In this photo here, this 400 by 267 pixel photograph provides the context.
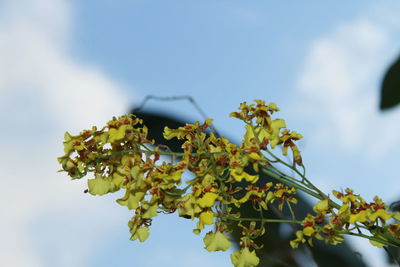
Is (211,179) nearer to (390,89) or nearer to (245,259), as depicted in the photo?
(245,259)

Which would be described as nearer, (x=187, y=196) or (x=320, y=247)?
(x=187, y=196)

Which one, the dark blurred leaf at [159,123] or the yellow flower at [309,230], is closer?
the yellow flower at [309,230]

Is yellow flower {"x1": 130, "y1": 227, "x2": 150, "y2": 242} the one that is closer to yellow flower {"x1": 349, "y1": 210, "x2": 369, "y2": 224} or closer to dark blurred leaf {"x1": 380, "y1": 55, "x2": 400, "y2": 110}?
yellow flower {"x1": 349, "y1": 210, "x2": 369, "y2": 224}

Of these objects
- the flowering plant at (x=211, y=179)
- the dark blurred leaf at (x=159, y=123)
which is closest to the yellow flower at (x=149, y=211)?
the flowering plant at (x=211, y=179)

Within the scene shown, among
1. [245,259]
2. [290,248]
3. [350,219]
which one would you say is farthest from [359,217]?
[290,248]

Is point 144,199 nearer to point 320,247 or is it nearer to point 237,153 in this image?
point 237,153

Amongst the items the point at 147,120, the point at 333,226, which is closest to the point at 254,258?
the point at 333,226

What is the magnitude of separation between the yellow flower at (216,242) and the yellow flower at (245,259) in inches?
1.3

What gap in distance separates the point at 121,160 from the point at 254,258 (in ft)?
0.66

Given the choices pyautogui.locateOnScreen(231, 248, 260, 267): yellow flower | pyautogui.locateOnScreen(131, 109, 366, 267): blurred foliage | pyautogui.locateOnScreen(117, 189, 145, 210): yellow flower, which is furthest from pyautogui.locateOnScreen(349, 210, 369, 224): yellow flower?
pyautogui.locateOnScreen(131, 109, 366, 267): blurred foliage

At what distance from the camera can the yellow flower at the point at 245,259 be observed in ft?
2.26

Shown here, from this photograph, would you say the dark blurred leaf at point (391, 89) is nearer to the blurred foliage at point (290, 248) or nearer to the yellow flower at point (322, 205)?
the blurred foliage at point (290, 248)

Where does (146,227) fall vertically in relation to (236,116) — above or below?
below

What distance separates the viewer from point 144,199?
649 millimetres
